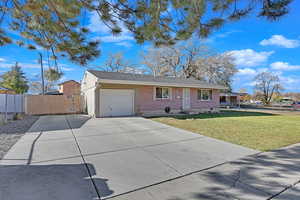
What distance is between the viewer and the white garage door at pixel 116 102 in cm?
1114

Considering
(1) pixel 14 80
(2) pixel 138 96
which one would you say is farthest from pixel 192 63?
(1) pixel 14 80

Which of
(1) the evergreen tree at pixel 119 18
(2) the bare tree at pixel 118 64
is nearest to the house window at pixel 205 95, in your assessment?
(1) the evergreen tree at pixel 119 18

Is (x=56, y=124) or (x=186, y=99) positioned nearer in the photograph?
(x=56, y=124)

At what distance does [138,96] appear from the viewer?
1240cm

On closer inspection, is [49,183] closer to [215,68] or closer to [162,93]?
[162,93]

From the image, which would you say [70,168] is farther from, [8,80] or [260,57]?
[8,80]

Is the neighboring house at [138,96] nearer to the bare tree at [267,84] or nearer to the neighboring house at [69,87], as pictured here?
the neighboring house at [69,87]

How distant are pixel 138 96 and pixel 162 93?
2352 millimetres

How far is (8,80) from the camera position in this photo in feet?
86.1

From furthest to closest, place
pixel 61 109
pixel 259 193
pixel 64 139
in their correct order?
pixel 61 109 < pixel 64 139 < pixel 259 193

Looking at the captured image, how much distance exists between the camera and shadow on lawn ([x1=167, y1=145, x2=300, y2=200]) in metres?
2.45

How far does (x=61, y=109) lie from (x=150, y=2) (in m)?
13.2

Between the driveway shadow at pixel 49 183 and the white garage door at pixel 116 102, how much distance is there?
8.00 metres

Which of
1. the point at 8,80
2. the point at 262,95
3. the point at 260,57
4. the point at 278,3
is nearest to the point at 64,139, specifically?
the point at 278,3
